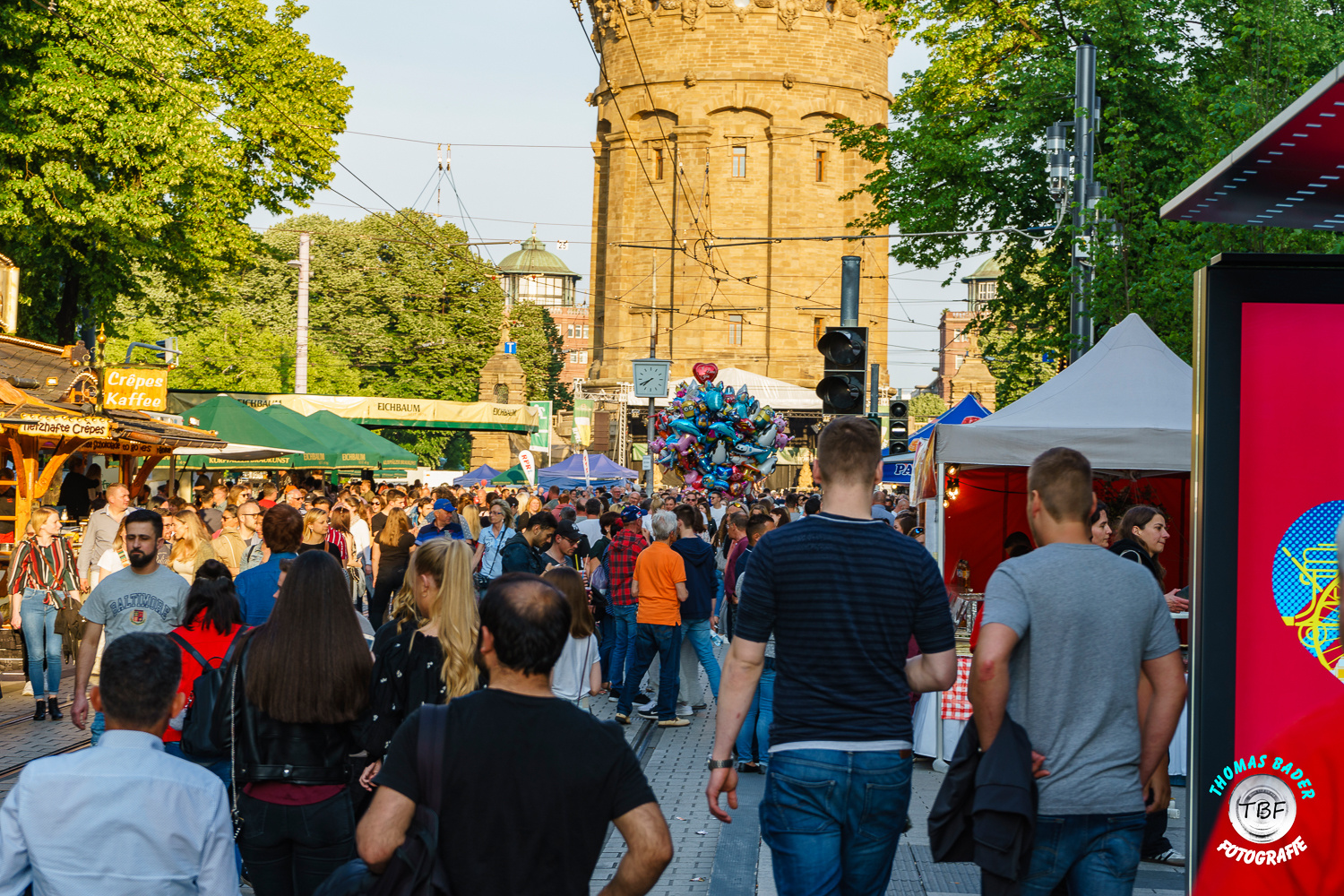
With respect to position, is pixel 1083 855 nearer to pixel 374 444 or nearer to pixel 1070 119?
pixel 1070 119

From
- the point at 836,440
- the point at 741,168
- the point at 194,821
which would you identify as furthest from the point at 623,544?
the point at 741,168

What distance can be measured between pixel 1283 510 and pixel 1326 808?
2807mm

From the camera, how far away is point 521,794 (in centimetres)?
319

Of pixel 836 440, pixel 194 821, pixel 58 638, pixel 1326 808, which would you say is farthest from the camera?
pixel 58 638

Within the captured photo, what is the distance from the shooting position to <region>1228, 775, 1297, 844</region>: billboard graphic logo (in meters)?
1.99

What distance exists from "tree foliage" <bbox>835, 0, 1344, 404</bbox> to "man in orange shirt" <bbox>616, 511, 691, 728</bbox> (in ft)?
17.6

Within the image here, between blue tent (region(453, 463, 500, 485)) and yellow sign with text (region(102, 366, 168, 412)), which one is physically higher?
yellow sign with text (region(102, 366, 168, 412))

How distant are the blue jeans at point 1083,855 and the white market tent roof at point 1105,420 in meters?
5.90

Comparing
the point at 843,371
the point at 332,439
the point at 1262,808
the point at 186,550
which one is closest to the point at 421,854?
the point at 1262,808

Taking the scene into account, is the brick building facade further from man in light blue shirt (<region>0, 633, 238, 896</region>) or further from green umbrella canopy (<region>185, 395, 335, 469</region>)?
man in light blue shirt (<region>0, 633, 238, 896</region>)

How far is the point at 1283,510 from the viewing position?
14.4ft

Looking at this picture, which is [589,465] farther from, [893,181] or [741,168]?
[741,168]

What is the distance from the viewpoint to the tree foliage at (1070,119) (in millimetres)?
14070

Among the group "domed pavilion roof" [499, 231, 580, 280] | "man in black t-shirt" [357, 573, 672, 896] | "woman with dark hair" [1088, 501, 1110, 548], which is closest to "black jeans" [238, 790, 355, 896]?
"man in black t-shirt" [357, 573, 672, 896]
